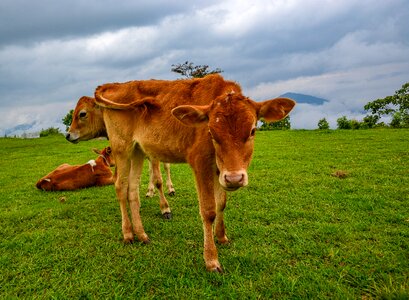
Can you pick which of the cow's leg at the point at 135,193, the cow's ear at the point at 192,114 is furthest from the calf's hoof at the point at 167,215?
the cow's ear at the point at 192,114

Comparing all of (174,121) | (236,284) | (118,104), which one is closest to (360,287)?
(236,284)

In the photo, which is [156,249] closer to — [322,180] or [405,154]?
[322,180]

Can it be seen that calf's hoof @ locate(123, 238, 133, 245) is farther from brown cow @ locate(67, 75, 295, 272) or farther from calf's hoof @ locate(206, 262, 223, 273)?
calf's hoof @ locate(206, 262, 223, 273)

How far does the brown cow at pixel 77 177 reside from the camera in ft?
28.6

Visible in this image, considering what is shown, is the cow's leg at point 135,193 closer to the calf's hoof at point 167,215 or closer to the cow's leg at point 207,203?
the calf's hoof at point 167,215

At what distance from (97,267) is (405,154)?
10.7 meters

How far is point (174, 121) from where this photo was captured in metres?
4.70

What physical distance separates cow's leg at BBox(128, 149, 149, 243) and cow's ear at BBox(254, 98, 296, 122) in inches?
100

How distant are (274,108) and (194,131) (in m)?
1.10

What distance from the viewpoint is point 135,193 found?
560 cm

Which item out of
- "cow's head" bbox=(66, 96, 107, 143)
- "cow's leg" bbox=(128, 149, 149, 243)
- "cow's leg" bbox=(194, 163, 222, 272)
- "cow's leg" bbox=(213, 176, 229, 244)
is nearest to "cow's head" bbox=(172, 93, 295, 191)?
"cow's leg" bbox=(194, 163, 222, 272)

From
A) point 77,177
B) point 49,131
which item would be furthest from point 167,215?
point 49,131

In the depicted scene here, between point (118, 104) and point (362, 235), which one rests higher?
point (118, 104)

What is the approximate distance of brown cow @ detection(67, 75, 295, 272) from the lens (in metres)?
3.61
